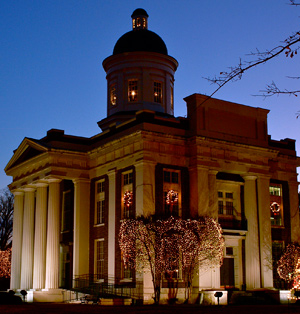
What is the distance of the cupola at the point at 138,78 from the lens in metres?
46.0

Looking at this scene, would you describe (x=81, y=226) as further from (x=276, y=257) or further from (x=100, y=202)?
(x=276, y=257)

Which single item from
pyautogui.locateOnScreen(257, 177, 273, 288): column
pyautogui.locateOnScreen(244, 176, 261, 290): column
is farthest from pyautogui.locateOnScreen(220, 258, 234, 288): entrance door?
pyautogui.locateOnScreen(257, 177, 273, 288): column

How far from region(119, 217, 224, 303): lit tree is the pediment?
10.4 metres

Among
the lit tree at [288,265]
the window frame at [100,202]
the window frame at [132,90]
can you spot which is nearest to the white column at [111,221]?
the window frame at [100,202]

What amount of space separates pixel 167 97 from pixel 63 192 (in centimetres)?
1119

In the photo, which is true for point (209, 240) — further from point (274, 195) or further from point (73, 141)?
point (73, 141)

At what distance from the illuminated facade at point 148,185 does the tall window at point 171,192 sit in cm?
7

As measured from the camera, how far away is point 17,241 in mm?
45875

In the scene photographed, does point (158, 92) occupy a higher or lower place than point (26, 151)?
higher

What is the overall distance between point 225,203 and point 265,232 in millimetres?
3339

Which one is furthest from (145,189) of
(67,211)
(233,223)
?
(67,211)

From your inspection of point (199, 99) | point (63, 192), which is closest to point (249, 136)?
point (199, 99)

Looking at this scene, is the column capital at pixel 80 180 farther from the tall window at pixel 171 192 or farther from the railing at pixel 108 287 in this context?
the tall window at pixel 171 192

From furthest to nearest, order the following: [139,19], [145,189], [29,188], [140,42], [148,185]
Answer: [139,19] → [140,42] → [29,188] → [148,185] → [145,189]
